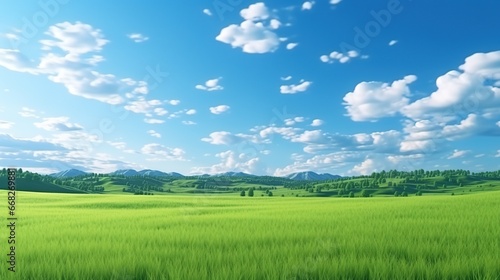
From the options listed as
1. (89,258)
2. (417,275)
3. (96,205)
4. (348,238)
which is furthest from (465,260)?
(96,205)

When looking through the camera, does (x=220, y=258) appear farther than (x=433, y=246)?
No

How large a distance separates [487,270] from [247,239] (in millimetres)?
4841

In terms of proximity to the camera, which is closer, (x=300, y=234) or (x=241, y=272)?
(x=241, y=272)

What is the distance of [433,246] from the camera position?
7.52m

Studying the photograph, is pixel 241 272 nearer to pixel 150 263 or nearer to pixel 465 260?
pixel 150 263

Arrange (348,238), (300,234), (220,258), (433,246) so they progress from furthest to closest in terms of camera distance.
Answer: (300,234) → (348,238) → (433,246) → (220,258)

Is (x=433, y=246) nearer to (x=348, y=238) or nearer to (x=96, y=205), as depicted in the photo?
(x=348, y=238)

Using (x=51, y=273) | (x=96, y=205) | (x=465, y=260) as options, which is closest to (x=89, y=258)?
(x=51, y=273)

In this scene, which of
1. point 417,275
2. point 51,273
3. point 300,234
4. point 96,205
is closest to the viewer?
point 417,275

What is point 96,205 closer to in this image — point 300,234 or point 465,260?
point 300,234

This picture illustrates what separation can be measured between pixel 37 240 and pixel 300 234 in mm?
6559

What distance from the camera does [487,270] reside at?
221 inches

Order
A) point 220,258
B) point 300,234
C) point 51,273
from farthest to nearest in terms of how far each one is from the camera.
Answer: point 300,234
point 220,258
point 51,273

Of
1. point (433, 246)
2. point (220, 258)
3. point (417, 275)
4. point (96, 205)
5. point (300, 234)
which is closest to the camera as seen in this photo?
point (417, 275)
